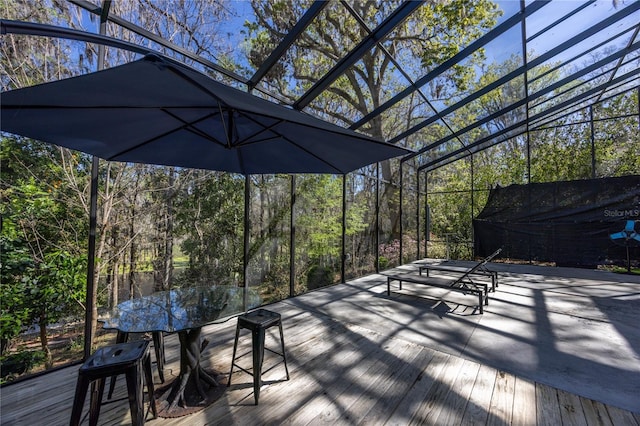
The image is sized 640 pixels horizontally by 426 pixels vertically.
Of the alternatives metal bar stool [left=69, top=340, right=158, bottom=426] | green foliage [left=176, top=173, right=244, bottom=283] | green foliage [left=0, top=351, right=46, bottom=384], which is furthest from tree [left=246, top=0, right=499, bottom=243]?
green foliage [left=0, top=351, right=46, bottom=384]

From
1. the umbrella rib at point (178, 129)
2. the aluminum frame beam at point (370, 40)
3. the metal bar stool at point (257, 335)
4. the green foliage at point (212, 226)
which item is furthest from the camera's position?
the green foliage at point (212, 226)

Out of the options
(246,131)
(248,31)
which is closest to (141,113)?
(246,131)

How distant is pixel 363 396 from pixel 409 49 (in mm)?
8213

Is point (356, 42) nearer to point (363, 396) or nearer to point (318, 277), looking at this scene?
point (318, 277)

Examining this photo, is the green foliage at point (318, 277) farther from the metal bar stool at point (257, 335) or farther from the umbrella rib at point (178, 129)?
the umbrella rib at point (178, 129)

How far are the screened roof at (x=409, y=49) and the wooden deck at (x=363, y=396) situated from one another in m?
2.43

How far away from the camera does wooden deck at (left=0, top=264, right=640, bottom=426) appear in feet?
5.96

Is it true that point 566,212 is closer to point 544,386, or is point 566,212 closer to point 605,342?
point 605,342

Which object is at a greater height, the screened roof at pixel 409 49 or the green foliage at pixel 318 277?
the screened roof at pixel 409 49

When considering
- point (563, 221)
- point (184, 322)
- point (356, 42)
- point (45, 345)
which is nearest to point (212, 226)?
point (45, 345)

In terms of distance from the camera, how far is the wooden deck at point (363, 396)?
5.96 ft

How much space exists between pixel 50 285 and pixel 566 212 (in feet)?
35.7

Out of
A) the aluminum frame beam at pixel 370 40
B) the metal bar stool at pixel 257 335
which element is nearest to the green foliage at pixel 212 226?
the aluminum frame beam at pixel 370 40

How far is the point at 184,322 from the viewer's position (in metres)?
1.77
